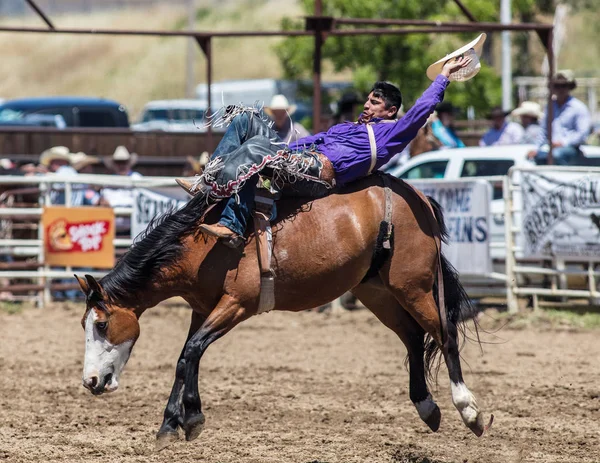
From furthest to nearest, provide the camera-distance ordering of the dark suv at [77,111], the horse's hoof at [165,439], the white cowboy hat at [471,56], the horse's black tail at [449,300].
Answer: the dark suv at [77,111]
the horse's black tail at [449,300]
the white cowboy hat at [471,56]
the horse's hoof at [165,439]

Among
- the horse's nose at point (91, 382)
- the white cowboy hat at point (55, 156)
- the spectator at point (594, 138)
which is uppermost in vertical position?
the spectator at point (594, 138)

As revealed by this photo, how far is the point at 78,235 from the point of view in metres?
11.2

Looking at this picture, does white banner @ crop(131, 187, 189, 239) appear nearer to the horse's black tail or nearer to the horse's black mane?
the horse's black tail

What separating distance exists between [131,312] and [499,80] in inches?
669

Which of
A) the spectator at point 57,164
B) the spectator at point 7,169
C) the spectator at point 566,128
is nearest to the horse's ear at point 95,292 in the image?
the spectator at point 566,128

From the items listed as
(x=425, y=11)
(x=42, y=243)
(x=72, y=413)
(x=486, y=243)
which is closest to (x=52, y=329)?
(x=42, y=243)

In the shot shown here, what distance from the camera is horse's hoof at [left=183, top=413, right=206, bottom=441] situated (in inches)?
194

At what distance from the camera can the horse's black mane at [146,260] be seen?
16.7ft

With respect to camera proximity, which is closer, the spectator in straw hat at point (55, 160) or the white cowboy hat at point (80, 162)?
the spectator in straw hat at point (55, 160)

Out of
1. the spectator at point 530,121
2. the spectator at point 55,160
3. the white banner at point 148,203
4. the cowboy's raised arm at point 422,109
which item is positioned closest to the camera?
the cowboy's raised arm at point 422,109

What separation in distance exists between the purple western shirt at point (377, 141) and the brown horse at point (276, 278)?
14 centimetres

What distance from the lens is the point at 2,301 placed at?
11344 millimetres

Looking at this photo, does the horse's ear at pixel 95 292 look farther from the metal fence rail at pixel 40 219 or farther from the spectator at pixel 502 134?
the spectator at pixel 502 134

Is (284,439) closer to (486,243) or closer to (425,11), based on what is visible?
(486,243)
